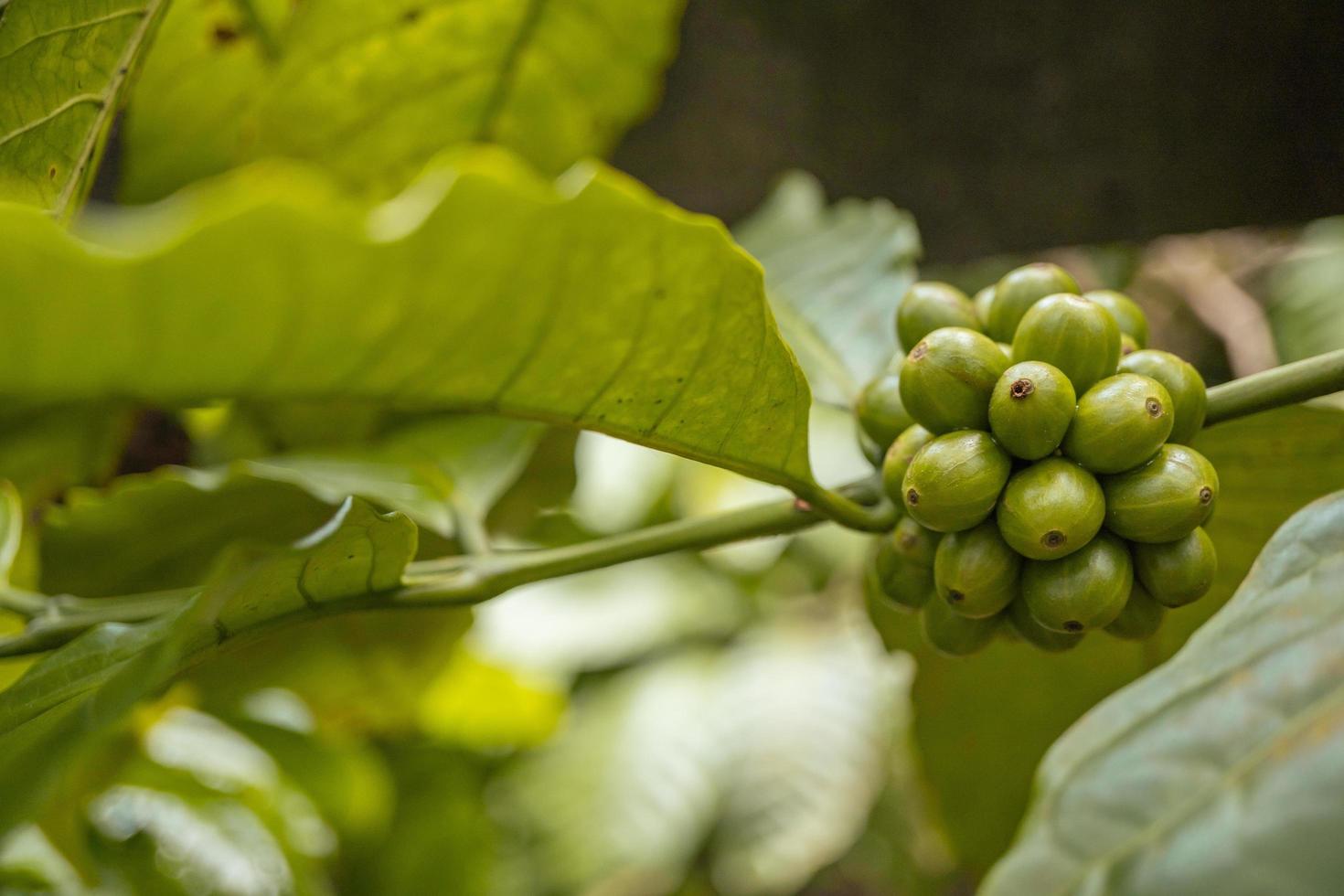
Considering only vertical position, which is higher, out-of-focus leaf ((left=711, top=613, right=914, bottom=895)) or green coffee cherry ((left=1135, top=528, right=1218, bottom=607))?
green coffee cherry ((left=1135, top=528, right=1218, bottom=607))

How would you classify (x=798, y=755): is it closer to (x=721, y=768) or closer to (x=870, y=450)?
(x=721, y=768)

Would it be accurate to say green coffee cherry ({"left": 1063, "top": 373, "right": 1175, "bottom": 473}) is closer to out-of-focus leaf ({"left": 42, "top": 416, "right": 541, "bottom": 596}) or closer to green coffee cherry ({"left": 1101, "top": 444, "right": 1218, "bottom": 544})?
green coffee cherry ({"left": 1101, "top": 444, "right": 1218, "bottom": 544})

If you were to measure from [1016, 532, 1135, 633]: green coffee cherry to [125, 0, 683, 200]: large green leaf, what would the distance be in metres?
0.63

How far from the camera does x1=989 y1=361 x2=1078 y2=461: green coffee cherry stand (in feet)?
1.81

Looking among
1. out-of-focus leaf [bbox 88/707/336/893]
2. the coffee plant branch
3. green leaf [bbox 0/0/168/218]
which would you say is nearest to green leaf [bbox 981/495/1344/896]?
the coffee plant branch

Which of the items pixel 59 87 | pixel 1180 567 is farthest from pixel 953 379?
pixel 59 87

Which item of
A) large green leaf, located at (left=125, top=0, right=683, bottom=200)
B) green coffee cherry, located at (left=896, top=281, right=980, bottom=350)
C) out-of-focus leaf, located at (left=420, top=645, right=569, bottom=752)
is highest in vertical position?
large green leaf, located at (left=125, top=0, right=683, bottom=200)

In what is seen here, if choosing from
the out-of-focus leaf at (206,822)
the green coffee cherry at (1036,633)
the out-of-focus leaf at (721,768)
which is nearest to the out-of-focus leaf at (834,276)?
the green coffee cherry at (1036,633)

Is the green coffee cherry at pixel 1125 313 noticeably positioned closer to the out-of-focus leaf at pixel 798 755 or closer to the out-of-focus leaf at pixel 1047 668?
the out-of-focus leaf at pixel 1047 668

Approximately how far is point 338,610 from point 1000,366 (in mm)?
419

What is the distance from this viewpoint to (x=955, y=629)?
2.12ft

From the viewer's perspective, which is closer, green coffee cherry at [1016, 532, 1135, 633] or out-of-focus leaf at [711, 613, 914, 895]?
green coffee cherry at [1016, 532, 1135, 633]

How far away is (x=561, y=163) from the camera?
39.8 inches

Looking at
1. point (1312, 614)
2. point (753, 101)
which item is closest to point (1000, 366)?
point (1312, 614)
